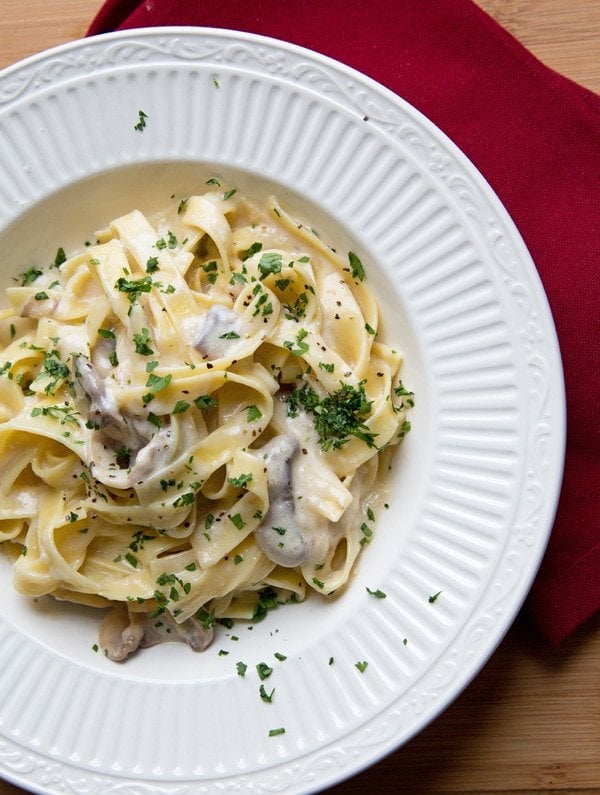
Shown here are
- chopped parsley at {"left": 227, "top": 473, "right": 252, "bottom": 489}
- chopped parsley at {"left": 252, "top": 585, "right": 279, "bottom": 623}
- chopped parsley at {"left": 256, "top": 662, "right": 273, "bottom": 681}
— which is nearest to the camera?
chopped parsley at {"left": 227, "top": 473, "right": 252, "bottom": 489}

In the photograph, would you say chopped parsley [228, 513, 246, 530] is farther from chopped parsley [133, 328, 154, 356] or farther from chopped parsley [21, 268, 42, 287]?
chopped parsley [21, 268, 42, 287]

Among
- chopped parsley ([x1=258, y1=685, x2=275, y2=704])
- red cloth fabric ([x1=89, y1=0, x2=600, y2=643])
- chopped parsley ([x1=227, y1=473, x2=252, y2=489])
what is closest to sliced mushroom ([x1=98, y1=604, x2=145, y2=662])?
chopped parsley ([x1=258, y1=685, x2=275, y2=704])

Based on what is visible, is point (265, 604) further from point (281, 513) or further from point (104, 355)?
point (104, 355)

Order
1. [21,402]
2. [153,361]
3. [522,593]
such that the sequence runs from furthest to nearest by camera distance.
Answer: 1. [21,402]
2. [153,361]
3. [522,593]

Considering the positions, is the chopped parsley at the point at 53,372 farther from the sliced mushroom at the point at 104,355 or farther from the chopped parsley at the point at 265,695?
the chopped parsley at the point at 265,695

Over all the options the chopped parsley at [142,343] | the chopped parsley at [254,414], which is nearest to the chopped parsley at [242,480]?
the chopped parsley at [254,414]

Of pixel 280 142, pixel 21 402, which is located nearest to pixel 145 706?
pixel 21 402

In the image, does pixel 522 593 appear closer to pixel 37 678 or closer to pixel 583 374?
pixel 583 374
